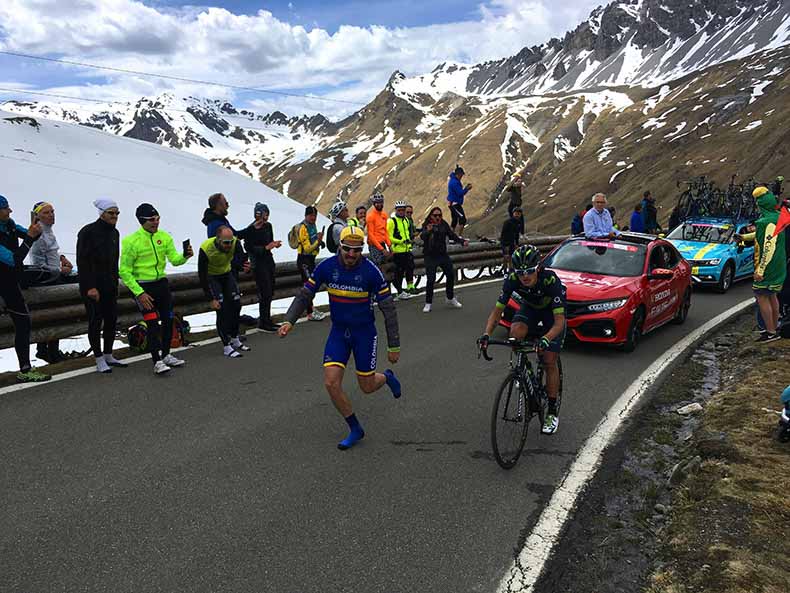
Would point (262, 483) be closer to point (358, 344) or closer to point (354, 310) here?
point (358, 344)

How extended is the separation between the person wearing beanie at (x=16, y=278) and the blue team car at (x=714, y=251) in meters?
13.4

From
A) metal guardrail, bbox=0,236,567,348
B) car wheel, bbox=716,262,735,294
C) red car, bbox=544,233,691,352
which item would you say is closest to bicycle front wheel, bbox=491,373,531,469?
red car, bbox=544,233,691,352

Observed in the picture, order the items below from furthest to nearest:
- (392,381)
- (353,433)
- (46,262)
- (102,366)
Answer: (46,262)
(102,366)
(392,381)
(353,433)

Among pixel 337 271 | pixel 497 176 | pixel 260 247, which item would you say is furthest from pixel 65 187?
pixel 497 176

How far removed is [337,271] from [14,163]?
2183cm

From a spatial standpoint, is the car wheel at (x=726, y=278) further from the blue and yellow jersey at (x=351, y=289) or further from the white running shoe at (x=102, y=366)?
the white running shoe at (x=102, y=366)

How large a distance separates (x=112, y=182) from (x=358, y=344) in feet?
70.7

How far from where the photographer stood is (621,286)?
30.6 ft

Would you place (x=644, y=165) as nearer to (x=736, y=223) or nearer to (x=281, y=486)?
(x=736, y=223)

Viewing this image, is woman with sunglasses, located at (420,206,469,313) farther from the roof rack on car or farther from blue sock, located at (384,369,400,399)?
blue sock, located at (384,369,400,399)

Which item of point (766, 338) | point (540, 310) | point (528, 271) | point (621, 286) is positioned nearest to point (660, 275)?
point (621, 286)

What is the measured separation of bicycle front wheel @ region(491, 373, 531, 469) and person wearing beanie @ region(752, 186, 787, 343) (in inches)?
208

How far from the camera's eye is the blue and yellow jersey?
565 cm

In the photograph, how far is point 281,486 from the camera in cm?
467
